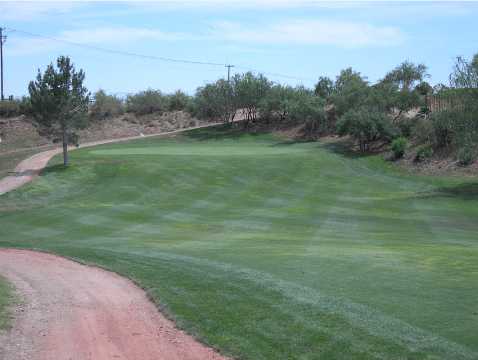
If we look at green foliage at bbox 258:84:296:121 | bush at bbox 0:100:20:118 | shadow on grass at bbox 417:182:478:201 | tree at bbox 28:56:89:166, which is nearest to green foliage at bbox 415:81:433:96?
green foliage at bbox 258:84:296:121

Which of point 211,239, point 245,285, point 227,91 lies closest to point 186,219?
point 211,239

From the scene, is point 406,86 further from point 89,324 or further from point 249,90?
point 89,324

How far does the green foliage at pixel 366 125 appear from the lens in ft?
177

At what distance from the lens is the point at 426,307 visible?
9703 millimetres

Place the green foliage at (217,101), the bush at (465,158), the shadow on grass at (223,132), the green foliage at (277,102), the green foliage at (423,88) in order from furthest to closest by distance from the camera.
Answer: the green foliage at (217,101)
the green foliage at (277,102)
the shadow on grass at (223,132)
the green foliage at (423,88)
the bush at (465,158)

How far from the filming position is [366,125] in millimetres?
54188

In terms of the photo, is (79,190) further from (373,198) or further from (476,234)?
(476,234)

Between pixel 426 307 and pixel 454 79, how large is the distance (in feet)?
102

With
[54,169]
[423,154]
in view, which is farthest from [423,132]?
[54,169]

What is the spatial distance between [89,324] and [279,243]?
1012cm

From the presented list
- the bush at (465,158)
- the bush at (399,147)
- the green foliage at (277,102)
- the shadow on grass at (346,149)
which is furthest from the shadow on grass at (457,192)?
the green foliage at (277,102)

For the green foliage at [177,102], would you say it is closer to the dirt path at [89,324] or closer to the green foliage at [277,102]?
the green foliage at [277,102]

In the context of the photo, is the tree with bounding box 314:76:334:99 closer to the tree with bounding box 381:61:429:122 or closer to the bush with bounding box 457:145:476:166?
the tree with bounding box 381:61:429:122

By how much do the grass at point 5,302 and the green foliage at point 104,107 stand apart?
253 ft
